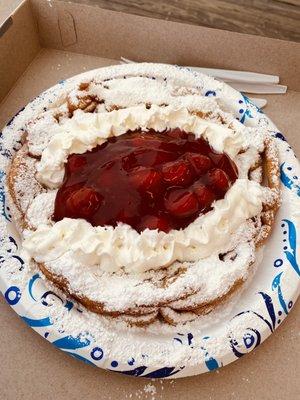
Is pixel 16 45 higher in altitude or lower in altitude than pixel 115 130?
higher

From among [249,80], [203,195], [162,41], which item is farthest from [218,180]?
[162,41]

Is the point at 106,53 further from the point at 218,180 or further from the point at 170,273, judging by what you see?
the point at 170,273

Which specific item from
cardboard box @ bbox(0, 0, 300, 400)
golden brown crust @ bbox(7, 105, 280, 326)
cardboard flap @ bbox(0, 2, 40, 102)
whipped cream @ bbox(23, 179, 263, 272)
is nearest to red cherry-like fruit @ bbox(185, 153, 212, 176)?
whipped cream @ bbox(23, 179, 263, 272)

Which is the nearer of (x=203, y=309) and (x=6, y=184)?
(x=203, y=309)

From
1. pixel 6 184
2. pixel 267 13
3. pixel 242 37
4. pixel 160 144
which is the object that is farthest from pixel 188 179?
pixel 267 13

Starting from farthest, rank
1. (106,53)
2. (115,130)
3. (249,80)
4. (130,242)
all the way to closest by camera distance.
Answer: (106,53), (249,80), (115,130), (130,242)

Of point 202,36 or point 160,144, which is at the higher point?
point 202,36

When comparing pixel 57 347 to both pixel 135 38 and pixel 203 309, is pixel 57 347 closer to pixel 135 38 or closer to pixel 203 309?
pixel 203 309

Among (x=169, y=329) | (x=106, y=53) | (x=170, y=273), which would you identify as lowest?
(x=169, y=329)
